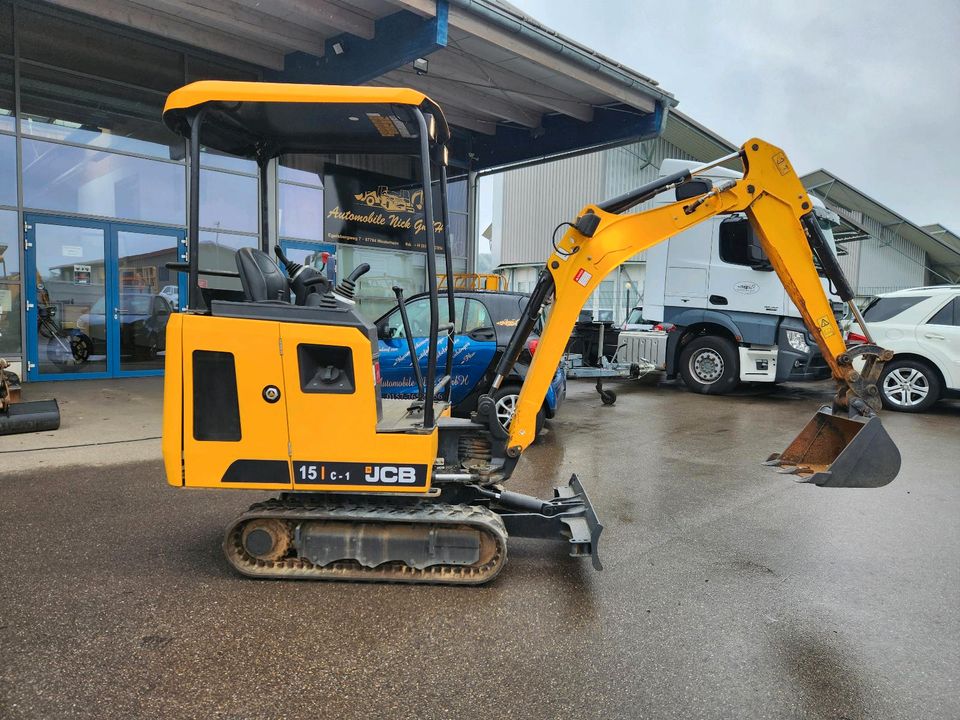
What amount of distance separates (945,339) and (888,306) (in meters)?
1.00

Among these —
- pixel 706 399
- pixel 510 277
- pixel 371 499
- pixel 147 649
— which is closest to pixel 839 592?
pixel 371 499

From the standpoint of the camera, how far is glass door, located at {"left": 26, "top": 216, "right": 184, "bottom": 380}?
931cm

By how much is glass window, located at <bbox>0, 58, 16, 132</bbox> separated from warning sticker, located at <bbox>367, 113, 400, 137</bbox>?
826 cm

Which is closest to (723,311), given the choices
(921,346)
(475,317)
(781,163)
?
(921,346)

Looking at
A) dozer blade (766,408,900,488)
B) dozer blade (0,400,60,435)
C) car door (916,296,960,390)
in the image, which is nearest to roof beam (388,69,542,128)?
dozer blade (0,400,60,435)

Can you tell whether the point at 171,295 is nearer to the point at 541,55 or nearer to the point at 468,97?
the point at 468,97

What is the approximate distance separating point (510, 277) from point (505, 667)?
26.1 metres

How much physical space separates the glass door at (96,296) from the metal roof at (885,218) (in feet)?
63.0

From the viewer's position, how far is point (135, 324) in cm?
1021

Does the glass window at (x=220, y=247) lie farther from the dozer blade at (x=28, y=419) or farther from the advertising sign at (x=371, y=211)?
the dozer blade at (x=28, y=419)

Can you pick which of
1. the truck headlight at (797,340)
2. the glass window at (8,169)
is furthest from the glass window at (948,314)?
the glass window at (8,169)

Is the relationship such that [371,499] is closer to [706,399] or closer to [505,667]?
[505,667]

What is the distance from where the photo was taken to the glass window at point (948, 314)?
351 inches

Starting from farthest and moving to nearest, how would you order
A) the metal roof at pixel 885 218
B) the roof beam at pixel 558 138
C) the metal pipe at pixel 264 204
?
1. the metal roof at pixel 885 218
2. the roof beam at pixel 558 138
3. the metal pipe at pixel 264 204
